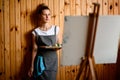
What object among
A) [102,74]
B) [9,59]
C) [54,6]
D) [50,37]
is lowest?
[102,74]

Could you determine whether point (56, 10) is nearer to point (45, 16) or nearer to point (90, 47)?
point (45, 16)

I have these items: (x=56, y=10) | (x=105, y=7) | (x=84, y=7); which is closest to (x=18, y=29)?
(x=56, y=10)

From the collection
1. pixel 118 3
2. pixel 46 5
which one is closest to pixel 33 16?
pixel 46 5

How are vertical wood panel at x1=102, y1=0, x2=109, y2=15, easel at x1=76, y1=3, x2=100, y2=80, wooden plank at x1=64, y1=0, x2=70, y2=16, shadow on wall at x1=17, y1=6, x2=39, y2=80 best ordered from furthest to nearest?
vertical wood panel at x1=102, y1=0, x2=109, y2=15, wooden plank at x1=64, y1=0, x2=70, y2=16, shadow on wall at x1=17, y1=6, x2=39, y2=80, easel at x1=76, y1=3, x2=100, y2=80

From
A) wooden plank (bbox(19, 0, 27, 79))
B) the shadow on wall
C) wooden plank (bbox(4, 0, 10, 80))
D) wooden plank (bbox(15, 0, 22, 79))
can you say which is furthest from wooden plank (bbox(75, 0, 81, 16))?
wooden plank (bbox(4, 0, 10, 80))

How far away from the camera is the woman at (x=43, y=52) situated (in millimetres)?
3371

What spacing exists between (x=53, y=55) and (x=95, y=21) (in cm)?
82

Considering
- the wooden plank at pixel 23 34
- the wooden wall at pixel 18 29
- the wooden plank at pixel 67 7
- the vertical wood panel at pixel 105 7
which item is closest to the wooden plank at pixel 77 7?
the wooden wall at pixel 18 29

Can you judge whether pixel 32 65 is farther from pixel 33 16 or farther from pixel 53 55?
pixel 33 16

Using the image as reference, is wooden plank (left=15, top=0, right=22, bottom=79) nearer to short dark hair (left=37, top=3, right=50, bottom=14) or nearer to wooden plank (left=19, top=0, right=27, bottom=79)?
wooden plank (left=19, top=0, right=27, bottom=79)

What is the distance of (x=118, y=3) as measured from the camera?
12.5 ft

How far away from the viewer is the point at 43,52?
11.1ft

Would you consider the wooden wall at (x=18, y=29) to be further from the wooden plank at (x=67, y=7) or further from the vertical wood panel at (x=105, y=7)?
the vertical wood panel at (x=105, y=7)

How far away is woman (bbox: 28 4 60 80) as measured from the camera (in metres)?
3.37
